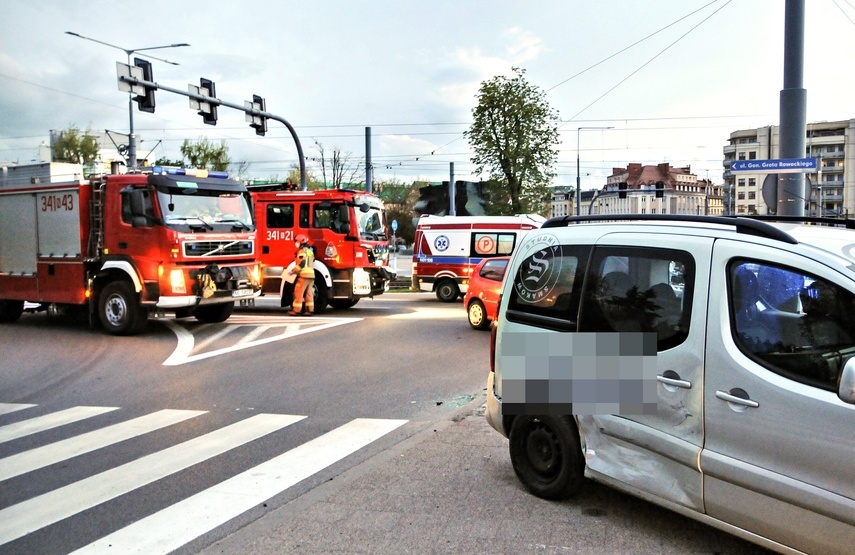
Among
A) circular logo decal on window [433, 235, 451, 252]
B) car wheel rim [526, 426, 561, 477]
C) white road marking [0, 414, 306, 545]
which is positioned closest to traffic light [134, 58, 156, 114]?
circular logo decal on window [433, 235, 451, 252]

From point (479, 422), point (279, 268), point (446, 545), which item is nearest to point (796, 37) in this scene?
point (479, 422)

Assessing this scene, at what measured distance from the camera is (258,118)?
20781mm

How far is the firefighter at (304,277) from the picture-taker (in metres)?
15.8

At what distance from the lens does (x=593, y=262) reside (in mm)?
4164

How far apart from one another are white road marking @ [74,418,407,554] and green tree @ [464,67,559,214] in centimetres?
2657

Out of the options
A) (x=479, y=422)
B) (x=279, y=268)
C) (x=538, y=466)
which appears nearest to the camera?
(x=538, y=466)

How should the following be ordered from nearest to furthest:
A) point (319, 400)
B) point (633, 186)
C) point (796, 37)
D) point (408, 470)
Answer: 1. point (408, 470)
2. point (319, 400)
3. point (796, 37)
4. point (633, 186)

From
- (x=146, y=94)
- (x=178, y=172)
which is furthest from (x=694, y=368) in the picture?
(x=146, y=94)

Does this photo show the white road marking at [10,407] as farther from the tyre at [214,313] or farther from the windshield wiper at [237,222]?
the tyre at [214,313]

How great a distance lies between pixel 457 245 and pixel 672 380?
16950mm

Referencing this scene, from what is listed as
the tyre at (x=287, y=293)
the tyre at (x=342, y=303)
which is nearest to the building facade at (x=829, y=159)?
the tyre at (x=342, y=303)

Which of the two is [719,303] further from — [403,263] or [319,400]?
[403,263]

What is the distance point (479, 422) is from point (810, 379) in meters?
3.71

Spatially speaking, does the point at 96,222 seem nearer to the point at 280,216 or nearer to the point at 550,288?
the point at 280,216
